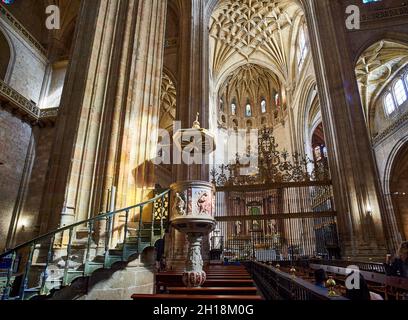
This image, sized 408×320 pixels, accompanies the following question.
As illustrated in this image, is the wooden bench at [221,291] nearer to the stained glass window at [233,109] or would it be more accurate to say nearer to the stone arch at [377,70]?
the stone arch at [377,70]

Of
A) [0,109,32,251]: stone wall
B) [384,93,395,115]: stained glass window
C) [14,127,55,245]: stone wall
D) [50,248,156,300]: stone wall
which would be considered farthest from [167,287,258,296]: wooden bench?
[384,93,395,115]: stained glass window

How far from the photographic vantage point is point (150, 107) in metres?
6.06

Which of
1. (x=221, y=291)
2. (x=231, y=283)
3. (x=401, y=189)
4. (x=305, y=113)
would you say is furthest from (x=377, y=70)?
(x=221, y=291)

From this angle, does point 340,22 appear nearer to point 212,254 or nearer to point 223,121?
point 212,254

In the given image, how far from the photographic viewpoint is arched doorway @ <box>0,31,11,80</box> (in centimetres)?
1237

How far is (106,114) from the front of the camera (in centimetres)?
553

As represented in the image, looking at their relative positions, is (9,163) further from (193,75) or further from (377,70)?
(377,70)

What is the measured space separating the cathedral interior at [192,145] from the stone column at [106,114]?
0.11 feet

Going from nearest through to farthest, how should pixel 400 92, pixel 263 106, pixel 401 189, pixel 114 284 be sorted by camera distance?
pixel 114 284 → pixel 400 92 → pixel 401 189 → pixel 263 106

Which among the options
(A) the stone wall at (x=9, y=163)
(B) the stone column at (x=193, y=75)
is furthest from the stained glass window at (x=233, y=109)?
(A) the stone wall at (x=9, y=163)

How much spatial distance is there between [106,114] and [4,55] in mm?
11249

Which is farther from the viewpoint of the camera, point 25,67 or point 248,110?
point 248,110

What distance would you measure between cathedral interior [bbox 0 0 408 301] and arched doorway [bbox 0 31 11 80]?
6cm

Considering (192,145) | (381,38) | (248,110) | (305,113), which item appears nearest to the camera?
(192,145)
